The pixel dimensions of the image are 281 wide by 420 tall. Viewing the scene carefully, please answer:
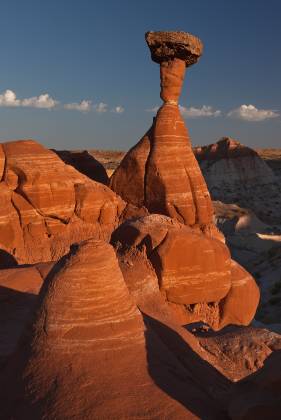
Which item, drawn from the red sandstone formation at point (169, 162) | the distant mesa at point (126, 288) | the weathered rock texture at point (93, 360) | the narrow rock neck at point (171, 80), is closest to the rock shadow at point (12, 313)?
the distant mesa at point (126, 288)

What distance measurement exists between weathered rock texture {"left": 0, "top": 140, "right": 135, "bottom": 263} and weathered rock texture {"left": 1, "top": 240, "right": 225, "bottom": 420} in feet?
28.2

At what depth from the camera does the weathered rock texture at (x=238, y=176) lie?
2019 inches

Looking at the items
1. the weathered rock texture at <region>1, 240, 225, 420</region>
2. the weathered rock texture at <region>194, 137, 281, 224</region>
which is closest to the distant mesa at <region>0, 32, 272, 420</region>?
the weathered rock texture at <region>1, 240, 225, 420</region>

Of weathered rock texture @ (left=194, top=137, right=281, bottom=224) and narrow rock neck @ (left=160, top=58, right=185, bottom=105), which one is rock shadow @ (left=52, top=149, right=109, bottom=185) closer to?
narrow rock neck @ (left=160, top=58, right=185, bottom=105)

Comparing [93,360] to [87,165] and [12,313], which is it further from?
[87,165]

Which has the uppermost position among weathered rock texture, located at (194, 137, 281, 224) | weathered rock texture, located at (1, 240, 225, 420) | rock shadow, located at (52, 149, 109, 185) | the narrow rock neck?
the narrow rock neck

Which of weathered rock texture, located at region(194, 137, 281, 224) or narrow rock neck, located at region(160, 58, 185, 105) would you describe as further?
weathered rock texture, located at region(194, 137, 281, 224)

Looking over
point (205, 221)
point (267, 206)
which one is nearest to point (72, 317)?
point (205, 221)

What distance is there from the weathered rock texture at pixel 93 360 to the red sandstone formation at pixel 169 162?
10.8 metres

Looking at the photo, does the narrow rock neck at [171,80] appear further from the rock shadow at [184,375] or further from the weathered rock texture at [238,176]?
the weathered rock texture at [238,176]

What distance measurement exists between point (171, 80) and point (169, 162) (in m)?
3.12

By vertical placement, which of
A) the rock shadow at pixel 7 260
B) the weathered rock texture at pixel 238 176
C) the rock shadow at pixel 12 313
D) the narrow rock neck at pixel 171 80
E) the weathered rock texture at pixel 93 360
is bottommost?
the weathered rock texture at pixel 238 176

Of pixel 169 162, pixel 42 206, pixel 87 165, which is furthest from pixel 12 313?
pixel 87 165

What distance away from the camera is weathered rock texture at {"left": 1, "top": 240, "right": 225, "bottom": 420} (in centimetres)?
424
